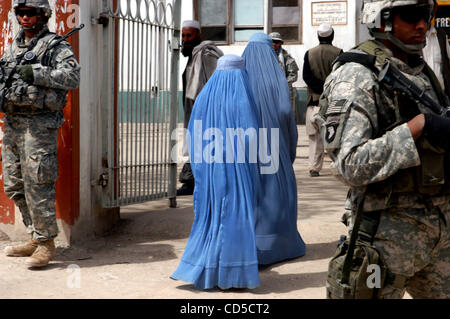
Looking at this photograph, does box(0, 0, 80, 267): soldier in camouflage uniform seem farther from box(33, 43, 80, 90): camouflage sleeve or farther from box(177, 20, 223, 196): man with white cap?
box(177, 20, 223, 196): man with white cap

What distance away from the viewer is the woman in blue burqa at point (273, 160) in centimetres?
535

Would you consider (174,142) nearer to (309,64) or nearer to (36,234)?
(36,234)

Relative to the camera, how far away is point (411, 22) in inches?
107

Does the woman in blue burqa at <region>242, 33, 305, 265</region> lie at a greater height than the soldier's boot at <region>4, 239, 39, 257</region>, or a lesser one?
greater

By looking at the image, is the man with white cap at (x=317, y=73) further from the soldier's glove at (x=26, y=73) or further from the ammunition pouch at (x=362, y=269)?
the ammunition pouch at (x=362, y=269)

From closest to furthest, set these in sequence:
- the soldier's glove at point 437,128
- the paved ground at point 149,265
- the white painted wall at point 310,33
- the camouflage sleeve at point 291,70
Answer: the soldier's glove at point 437,128 → the paved ground at point 149,265 → the camouflage sleeve at point 291,70 → the white painted wall at point 310,33

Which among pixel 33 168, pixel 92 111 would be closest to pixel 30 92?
pixel 33 168

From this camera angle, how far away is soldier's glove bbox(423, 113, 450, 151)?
8.03 ft

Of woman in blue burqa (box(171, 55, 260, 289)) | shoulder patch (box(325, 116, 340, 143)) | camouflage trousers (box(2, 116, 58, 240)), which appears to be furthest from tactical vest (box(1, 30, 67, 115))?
shoulder patch (box(325, 116, 340, 143))

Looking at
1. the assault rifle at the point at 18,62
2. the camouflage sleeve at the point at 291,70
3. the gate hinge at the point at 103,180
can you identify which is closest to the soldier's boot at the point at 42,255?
the gate hinge at the point at 103,180

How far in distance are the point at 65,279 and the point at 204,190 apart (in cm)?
124

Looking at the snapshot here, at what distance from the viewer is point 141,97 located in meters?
6.61

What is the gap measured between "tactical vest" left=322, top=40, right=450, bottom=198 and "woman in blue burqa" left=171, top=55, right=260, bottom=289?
2.02 m

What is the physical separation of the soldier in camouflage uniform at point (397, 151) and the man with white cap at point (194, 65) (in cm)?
507
